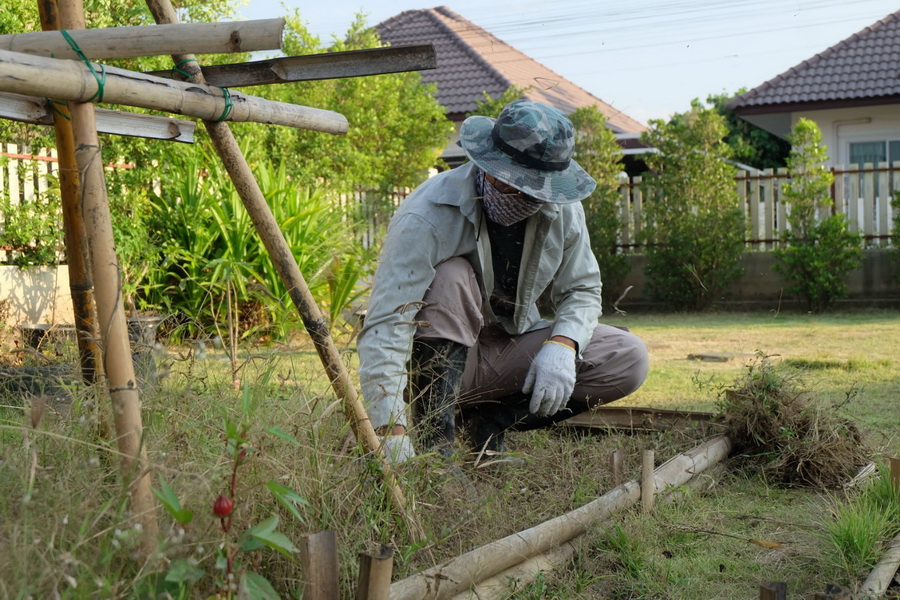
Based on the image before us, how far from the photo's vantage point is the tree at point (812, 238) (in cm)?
1005

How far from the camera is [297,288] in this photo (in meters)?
2.18

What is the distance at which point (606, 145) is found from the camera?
36.2ft

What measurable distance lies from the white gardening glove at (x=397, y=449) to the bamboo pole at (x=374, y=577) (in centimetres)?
51

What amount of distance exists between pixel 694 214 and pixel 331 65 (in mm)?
8976

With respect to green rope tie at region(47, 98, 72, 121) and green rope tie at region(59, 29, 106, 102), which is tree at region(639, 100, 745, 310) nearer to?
green rope tie at region(47, 98, 72, 121)

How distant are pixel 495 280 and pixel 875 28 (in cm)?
1688

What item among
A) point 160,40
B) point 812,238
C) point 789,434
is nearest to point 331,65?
point 160,40

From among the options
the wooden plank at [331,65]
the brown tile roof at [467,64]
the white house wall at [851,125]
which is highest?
the brown tile roof at [467,64]

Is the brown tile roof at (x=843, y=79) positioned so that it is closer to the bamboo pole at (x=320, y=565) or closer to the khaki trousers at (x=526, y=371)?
the khaki trousers at (x=526, y=371)

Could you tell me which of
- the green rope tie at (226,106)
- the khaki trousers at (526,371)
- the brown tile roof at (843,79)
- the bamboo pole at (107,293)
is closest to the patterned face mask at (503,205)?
the khaki trousers at (526,371)

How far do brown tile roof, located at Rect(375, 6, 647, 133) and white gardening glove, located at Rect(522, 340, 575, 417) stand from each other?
13188 millimetres

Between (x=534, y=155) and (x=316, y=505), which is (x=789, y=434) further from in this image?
(x=316, y=505)

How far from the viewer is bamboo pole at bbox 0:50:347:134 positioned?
159 centimetres

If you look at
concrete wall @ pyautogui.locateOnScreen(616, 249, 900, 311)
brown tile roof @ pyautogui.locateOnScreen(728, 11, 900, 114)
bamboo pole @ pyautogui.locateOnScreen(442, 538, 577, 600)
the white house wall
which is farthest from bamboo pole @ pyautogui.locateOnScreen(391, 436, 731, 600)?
the white house wall
